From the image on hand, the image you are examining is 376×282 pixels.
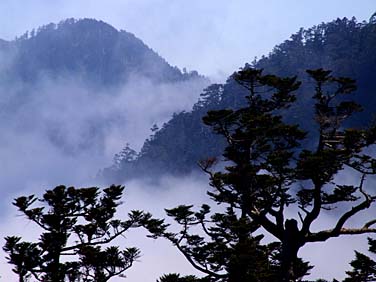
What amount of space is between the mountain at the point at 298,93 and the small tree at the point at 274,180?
87.6 m

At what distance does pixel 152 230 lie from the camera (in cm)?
1425

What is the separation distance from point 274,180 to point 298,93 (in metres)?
107

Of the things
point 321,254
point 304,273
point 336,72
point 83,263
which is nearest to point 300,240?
point 304,273

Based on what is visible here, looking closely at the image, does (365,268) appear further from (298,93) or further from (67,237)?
(298,93)

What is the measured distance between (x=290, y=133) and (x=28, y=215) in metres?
8.52

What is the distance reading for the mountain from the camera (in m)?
113

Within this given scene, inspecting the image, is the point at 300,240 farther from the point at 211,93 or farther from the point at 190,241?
the point at 211,93

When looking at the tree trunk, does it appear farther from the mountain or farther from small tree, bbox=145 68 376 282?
the mountain

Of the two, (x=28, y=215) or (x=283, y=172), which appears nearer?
(x=28, y=215)

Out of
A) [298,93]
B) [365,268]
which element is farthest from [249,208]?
[298,93]

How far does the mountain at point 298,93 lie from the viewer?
113 metres

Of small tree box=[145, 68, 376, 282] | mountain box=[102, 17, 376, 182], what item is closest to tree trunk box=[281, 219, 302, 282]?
small tree box=[145, 68, 376, 282]

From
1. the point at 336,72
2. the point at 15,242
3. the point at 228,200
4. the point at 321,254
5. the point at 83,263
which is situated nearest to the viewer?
the point at 15,242

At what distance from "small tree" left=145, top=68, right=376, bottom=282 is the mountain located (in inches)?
3449
